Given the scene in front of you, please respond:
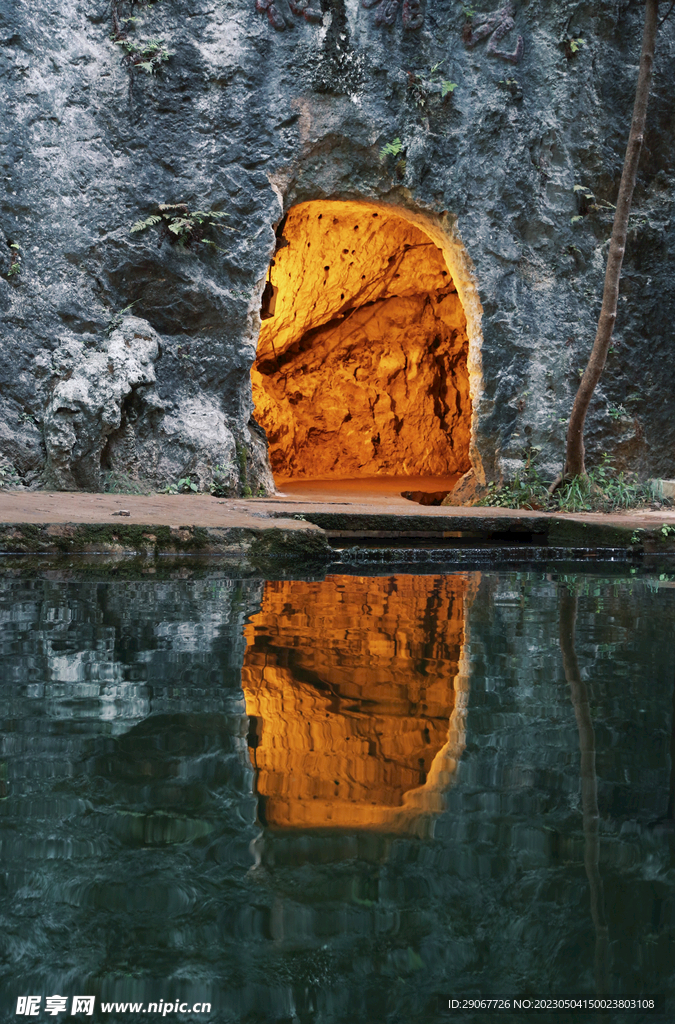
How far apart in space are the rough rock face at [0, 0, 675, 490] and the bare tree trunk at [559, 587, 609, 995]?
749cm

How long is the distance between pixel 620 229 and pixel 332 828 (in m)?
8.76

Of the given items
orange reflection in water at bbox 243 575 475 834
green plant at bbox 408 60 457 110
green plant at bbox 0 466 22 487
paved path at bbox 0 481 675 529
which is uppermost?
green plant at bbox 408 60 457 110

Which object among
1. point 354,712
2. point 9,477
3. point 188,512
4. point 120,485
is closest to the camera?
point 354,712

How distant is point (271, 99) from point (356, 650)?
30.4ft

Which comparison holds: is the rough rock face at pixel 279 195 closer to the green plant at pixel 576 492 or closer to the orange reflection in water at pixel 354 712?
the green plant at pixel 576 492

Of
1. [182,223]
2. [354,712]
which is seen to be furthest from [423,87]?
[354,712]

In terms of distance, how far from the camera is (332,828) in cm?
113

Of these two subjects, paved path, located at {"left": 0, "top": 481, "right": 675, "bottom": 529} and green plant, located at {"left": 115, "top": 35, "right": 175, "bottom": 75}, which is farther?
green plant, located at {"left": 115, "top": 35, "right": 175, "bottom": 75}

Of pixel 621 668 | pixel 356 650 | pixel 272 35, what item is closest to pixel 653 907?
pixel 621 668

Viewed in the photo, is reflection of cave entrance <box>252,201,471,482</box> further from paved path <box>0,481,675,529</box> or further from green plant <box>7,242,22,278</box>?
paved path <box>0,481,675,529</box>

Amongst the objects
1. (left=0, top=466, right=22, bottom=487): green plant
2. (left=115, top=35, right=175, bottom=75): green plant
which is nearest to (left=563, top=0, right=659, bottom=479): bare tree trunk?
(left=115, top=35, right=175, bottom=75): green plant

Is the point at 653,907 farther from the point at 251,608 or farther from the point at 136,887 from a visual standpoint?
the point at 251,608

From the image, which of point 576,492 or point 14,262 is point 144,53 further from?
point 576,492

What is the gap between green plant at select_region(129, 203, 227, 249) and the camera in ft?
29.7
